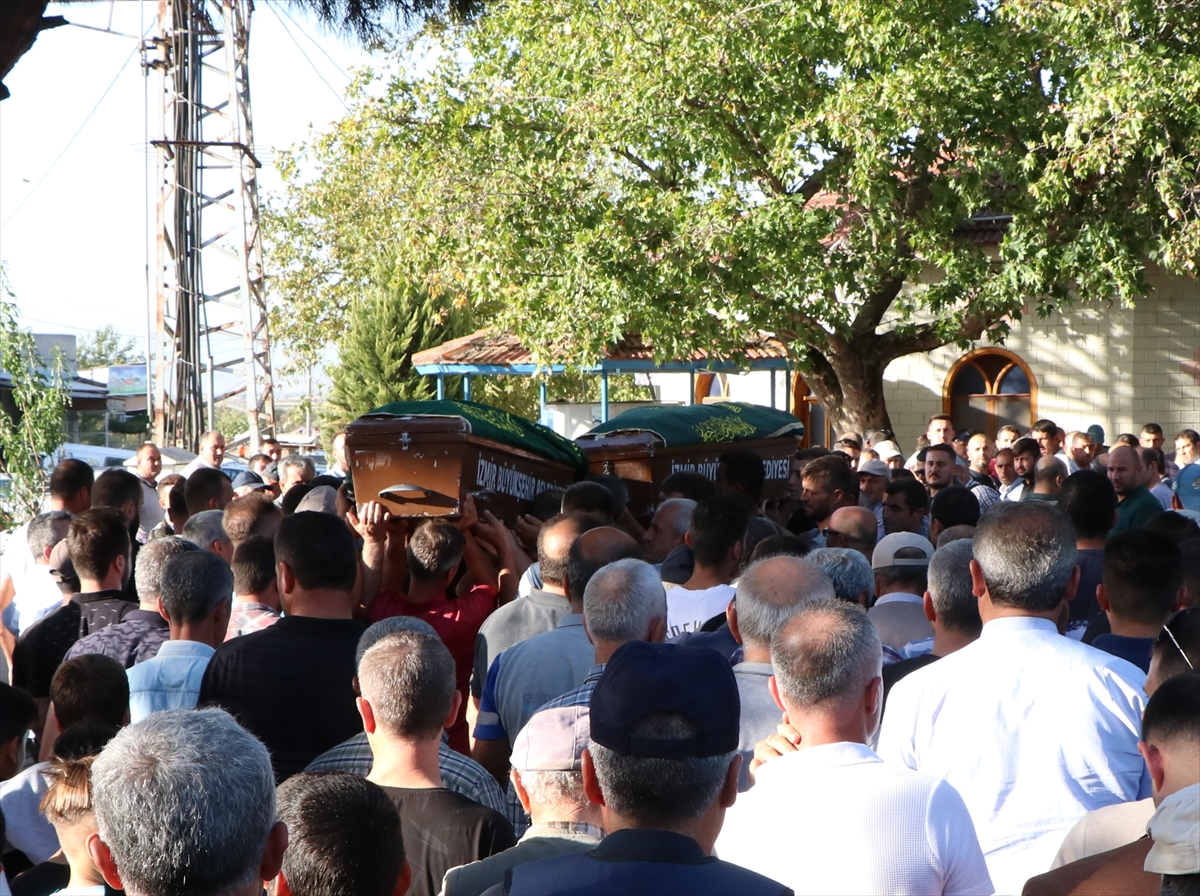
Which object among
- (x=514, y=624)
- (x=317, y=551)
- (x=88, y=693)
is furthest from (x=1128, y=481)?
(x=88, y=693)

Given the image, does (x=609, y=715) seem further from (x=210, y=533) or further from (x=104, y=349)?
(x=104, y=349)

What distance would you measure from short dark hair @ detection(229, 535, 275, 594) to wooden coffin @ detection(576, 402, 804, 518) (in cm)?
437

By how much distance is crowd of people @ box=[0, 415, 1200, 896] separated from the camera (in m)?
2.32

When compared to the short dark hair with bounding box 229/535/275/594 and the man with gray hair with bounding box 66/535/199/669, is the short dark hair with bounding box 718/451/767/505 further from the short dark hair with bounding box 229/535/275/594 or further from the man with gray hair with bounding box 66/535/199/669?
the man with gray hair with bounding box 66/535/199/669

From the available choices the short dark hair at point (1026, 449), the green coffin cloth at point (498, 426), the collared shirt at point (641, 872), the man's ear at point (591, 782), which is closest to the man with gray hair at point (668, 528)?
Result: the green coffin cloth at point (498, 426)

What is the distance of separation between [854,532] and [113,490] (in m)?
4.15

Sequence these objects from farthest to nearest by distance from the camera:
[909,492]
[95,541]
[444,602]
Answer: [909,492] < [444,602] < [95,541]

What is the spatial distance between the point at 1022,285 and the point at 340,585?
13936mm

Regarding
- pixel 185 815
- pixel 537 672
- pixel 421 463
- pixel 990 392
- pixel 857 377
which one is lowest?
pixel 537 672

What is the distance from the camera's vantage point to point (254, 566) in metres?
5.42

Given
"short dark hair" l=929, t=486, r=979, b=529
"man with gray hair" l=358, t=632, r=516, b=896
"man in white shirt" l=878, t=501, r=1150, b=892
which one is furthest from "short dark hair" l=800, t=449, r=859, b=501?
"man with gray hair" l=358, t=632, r=516, b=896

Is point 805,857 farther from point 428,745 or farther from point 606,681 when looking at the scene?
point 428,745

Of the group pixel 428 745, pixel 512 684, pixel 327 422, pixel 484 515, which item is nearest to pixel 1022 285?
pixel 484 515

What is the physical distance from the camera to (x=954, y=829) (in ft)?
9.15
